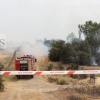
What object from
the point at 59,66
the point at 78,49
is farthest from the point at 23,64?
the point at 78,49

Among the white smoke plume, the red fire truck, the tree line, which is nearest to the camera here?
the red fire truck

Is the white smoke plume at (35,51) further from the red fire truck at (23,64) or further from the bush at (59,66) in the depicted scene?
the red fire truck at (23,64)

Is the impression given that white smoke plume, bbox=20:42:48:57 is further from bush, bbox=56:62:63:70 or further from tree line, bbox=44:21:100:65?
bush, bbox=56:62:63:70

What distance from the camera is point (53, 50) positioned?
44.3 metres

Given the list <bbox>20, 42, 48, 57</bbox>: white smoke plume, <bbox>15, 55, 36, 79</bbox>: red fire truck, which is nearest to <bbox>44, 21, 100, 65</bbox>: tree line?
<bbox>20, 42, 48, 57</bbox>: white smoke plume

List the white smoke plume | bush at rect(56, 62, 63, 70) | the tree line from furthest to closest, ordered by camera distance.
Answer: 1. the white smoke plume
2. the tree line
3. bush at rect(56, 62, 63, 70)

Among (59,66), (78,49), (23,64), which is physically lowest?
(59,66)

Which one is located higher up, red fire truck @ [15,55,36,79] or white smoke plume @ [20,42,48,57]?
white smoke plume @ [20,42,48,57]

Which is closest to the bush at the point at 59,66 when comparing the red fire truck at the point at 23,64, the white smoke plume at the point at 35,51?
the red fire truck at the point at 23,64

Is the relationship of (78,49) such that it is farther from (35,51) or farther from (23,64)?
(23,64)

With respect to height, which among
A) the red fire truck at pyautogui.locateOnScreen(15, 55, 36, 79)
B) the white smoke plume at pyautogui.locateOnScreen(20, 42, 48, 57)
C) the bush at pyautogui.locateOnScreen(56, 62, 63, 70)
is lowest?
the bush at pyautogui.locateOnScreen(56, 62, 63, 70)

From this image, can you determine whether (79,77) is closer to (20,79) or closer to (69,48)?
(20,79)

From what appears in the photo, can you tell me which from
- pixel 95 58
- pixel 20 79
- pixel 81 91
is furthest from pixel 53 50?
pixel 81 91

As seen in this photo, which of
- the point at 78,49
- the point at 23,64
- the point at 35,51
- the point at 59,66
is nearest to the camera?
the point at 23,64
